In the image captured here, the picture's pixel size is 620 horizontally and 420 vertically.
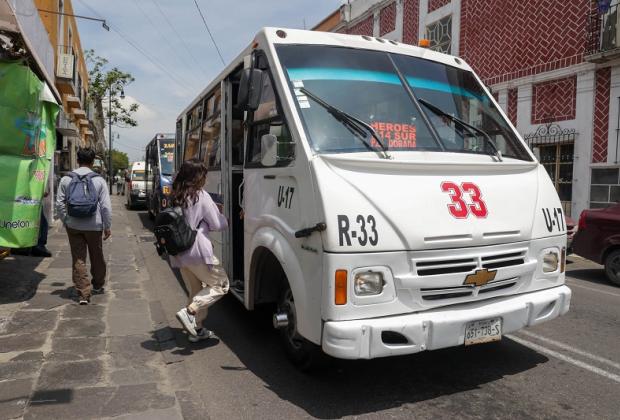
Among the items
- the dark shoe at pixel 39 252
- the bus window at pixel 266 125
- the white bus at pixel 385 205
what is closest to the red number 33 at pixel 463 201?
the white bus at pixel 385 205

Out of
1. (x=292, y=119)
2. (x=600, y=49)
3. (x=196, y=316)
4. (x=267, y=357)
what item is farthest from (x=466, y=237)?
(x=600, y=49)

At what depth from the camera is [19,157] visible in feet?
18.6

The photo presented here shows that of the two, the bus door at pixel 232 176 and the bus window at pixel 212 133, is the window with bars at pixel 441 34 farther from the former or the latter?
the bus door at pixel 232 176

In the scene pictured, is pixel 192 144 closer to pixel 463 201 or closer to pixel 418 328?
pixel 463 201

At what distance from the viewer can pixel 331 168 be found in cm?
338

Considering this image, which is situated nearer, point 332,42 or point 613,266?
point 332,42

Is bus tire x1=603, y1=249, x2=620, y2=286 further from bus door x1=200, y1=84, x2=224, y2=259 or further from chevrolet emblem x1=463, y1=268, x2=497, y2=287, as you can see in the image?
bus door x1=200, y1=84, x2=224, y2=259

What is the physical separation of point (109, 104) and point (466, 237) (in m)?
36.1

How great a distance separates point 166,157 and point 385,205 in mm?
12742

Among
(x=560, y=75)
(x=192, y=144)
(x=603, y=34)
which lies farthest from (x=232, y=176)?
(x=560, y=75)

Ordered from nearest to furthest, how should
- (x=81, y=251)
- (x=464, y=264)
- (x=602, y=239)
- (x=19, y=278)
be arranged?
(x=464, y=264)
(x=81, y=251)
(x=19, y=278)
(x=602, y=239)

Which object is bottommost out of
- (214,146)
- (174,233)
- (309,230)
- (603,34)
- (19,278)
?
(19,278)

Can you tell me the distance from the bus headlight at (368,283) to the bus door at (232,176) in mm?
2424

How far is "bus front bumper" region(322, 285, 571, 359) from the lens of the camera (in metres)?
3.13
